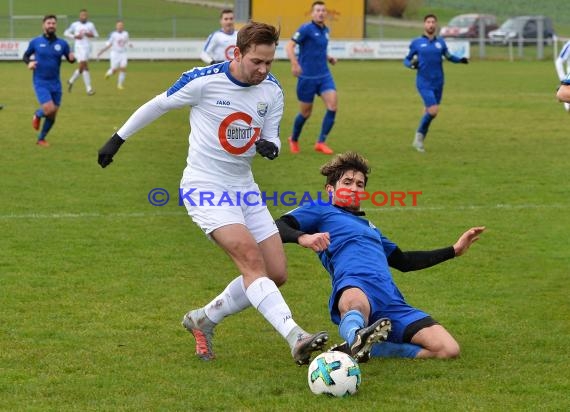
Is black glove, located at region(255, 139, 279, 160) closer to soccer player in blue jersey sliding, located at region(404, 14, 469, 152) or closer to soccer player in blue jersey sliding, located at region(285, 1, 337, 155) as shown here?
soccer player in blue jersey sliding, located at region(285, 1, 337, 155)

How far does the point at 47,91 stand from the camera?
1869 cm

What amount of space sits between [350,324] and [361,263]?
648 millimetres

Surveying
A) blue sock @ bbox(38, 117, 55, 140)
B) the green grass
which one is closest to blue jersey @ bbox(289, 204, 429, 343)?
the green grass

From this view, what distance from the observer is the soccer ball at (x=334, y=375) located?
18.7 feet

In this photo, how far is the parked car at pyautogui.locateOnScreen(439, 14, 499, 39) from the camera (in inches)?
2104

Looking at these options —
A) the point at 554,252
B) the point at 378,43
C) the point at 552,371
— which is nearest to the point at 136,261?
the point at 554,252

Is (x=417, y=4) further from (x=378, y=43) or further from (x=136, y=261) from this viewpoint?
(x=136, y=261)

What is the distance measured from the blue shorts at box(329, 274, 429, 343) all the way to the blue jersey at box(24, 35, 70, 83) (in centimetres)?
1303

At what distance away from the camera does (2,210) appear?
12219mm

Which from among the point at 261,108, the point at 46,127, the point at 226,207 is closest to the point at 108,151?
the point at 226,207

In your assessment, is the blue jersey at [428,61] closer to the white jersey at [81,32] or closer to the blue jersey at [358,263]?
the blue jersey at [358,263]

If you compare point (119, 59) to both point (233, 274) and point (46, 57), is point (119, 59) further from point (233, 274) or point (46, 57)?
point (233, 274)

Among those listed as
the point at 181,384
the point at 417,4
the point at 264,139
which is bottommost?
the point at 181,384

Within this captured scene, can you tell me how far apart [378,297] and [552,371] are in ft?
3.62
